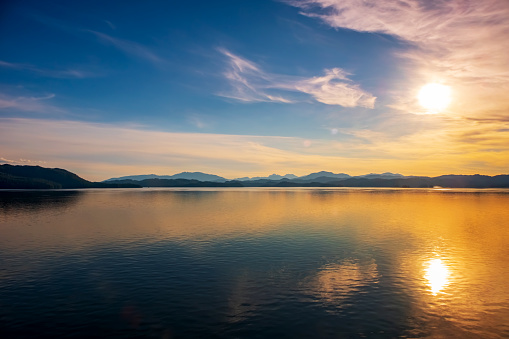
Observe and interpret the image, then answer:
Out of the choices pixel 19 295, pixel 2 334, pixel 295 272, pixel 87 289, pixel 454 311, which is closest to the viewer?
pixel 2 334

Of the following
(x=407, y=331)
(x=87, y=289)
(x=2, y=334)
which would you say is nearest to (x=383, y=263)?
(x=407, y=331)

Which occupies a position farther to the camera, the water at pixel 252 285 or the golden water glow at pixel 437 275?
the golden water glow at pixel 437 275

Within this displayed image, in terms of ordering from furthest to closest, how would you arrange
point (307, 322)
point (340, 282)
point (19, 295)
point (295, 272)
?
1. point (295, 272)
2. point (340, 282)
3. point (19, 295)
4. point (307, 322)

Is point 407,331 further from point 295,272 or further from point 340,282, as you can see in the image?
point 295,272

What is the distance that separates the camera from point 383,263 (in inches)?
1757

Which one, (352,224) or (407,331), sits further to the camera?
(352,224)

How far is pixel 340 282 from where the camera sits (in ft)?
118

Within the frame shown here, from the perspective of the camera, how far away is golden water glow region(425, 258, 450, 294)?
116 ft

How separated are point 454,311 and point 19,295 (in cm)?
4127

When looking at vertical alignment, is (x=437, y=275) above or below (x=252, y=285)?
below

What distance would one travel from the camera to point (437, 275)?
39.6 m

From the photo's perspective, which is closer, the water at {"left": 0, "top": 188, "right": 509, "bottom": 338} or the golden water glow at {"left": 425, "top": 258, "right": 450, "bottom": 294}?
the water at {"left": 0, "top": 188, "right": 509, "bottom": 338}

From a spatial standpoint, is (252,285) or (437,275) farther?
(437,275)

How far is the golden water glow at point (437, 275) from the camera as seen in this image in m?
35.4
